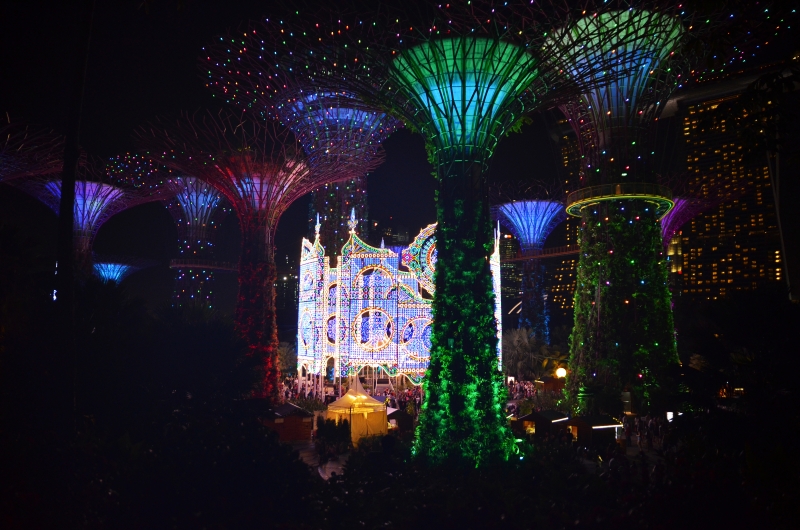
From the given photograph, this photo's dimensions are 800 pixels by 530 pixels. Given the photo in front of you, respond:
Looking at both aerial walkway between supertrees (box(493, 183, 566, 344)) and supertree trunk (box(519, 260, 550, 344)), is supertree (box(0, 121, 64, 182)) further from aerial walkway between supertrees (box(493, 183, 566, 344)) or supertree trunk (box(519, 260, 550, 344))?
supertree trunk (box(519, 260, 550, 344))

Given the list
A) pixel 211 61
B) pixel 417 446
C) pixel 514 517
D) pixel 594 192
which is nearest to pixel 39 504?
pixel 514 517

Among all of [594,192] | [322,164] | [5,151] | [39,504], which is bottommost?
[39,504]

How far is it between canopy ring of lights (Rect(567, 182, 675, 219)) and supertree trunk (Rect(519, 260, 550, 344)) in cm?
1733

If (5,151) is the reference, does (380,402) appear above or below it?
below

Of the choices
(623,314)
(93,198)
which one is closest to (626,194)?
(623,314)

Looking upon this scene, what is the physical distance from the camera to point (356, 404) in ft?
50.3

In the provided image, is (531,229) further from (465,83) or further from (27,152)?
(465,83)

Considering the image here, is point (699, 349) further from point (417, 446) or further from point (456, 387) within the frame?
point (417, 446)

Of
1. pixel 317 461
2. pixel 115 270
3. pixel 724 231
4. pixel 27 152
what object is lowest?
pixel 317 461

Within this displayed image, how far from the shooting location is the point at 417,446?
1014cm

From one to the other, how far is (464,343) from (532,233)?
2630cm

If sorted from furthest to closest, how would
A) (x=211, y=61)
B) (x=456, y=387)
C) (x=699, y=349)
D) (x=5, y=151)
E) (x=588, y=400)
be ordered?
(x=5, y=151)
(x=588, y=400)
(x=211, y=61)
(x=456, y=387)
(x=699, y=349)

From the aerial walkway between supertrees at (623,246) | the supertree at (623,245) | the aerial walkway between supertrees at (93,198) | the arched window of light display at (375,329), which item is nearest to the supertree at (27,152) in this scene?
the aerial walkway between supertrees at (93,198)

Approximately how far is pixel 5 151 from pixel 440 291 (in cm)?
1783
